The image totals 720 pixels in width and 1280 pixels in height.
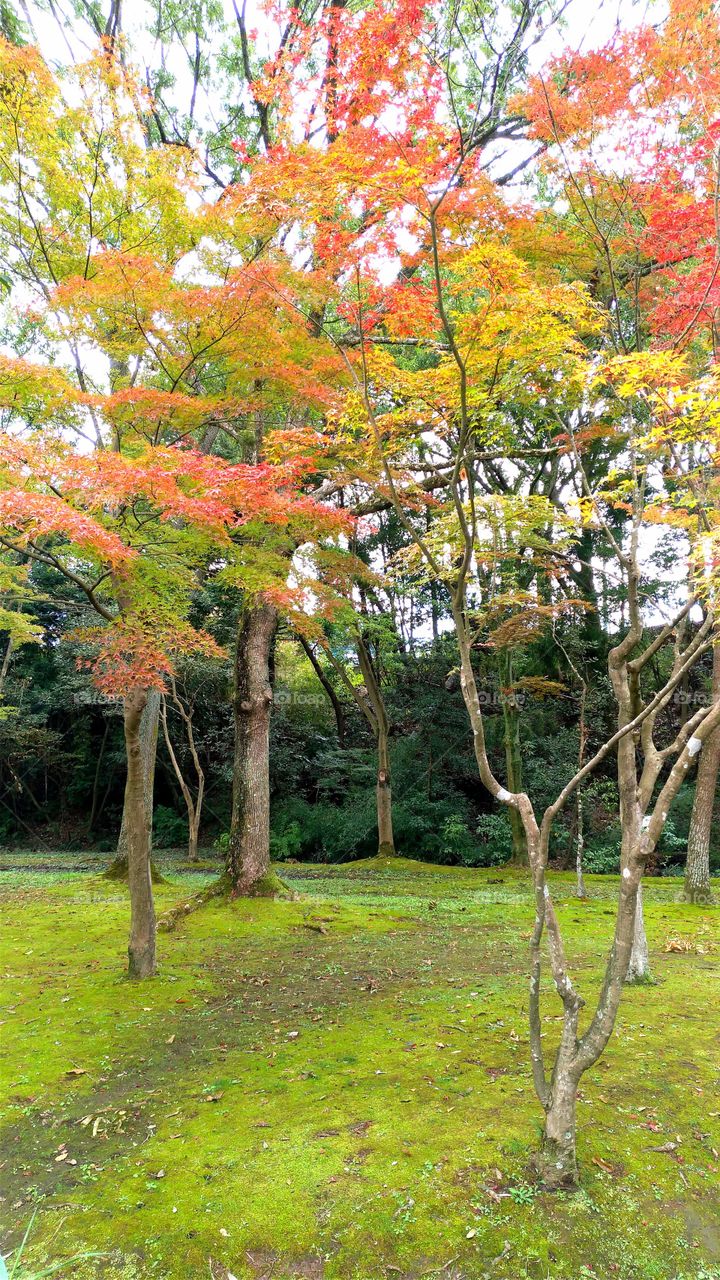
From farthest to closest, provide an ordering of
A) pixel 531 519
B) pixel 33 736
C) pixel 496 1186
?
1. pixel 33 736
2. pixel 531 519
3. pixel 496 1186

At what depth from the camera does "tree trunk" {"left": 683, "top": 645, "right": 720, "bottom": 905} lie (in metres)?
8.87

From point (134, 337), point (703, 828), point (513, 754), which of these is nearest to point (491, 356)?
point (134, 337)

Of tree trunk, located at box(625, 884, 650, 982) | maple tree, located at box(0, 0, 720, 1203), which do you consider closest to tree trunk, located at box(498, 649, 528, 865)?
maple tree, located at box(0, 0, 720, 1203)

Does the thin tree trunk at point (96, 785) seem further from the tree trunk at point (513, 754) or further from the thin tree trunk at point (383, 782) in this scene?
the tree trunk at point (513, 754)

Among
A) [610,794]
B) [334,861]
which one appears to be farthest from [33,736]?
[610,794]

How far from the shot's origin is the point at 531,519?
6168 mm

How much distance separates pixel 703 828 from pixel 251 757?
591cm

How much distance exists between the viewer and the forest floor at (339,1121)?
2.52 m

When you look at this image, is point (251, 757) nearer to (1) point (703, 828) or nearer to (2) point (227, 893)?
(2) point (227, 893)

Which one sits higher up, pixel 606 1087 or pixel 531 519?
pixel 531 519

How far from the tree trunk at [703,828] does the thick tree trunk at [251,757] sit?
17.9ft

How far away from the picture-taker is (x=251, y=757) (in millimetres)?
8633

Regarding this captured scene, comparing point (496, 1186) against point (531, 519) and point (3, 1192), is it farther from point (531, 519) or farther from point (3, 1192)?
point (531, 519)

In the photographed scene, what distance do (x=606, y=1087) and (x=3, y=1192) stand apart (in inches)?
111
